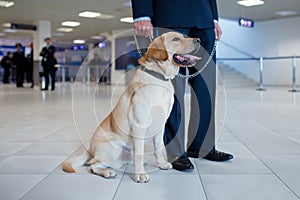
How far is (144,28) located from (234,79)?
11.5 meters

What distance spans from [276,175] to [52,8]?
10.4 metres

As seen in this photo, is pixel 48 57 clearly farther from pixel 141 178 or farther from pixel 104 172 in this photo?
pixel 141 178

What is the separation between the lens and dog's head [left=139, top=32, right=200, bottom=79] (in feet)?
4.95

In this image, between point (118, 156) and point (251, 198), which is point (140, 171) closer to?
point (118, 156)

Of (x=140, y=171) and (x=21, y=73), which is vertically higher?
(x=21, y=73)

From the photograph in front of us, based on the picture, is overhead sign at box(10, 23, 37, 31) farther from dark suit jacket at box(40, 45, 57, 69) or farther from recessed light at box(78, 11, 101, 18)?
dark suit jacket at box(40, 45, 57, 69)

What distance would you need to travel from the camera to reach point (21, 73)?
13.3 m

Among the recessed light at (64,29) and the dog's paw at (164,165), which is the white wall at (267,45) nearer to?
the recessed light at (64,29)

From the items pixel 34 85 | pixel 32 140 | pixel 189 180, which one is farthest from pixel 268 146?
pixel 34 85

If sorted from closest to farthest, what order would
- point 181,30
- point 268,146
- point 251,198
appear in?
point 251,198 → point 181,30 → point 268,146

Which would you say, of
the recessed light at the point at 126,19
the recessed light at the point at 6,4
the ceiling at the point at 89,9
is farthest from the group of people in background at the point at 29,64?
the recessed light at the point at 126,19

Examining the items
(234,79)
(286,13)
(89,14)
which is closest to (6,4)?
(89,14)

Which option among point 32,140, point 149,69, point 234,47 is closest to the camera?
point 149,69

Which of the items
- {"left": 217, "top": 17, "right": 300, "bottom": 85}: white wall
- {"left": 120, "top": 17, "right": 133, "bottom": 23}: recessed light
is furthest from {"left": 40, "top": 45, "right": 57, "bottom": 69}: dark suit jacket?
{"left": 217, "top": 17, "right": 300, "bottom": 85}: white wall
